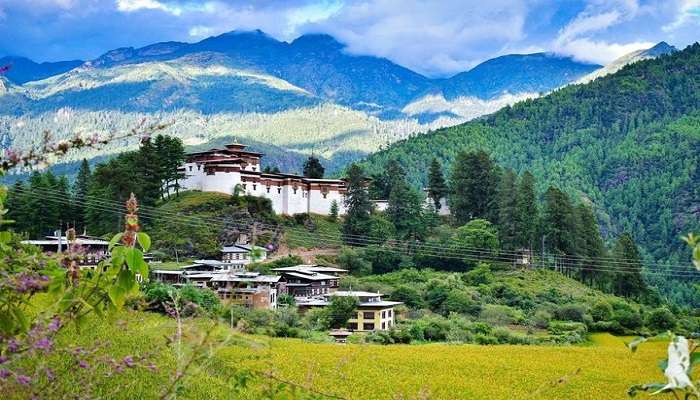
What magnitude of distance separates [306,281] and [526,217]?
711 inches

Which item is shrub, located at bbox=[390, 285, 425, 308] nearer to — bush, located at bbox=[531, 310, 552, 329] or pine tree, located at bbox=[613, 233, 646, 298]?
bush, located at bbox=[531, 310, 552, 329]

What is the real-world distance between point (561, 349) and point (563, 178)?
8492cm

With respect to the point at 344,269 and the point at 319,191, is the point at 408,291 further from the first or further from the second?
the point at 319,191

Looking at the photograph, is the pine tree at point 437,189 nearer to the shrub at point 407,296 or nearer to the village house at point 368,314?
the shrub at point 407,296

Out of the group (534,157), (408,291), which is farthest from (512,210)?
(534,157)

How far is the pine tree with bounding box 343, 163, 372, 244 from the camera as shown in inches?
1708

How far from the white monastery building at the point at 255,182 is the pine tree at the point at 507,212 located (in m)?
9.45

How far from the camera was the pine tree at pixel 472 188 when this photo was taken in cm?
4981

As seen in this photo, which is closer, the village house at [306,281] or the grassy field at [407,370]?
the grassy field at [407,370]

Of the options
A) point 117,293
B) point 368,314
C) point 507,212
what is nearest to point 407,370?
point 117,293

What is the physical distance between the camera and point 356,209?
44.1 m

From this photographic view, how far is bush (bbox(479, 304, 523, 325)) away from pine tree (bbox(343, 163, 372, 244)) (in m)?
13.8

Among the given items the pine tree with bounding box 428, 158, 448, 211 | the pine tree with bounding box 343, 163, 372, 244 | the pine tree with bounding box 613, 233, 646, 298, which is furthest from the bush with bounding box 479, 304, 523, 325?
the pine tree with bounding box 428, 158, 448, 211

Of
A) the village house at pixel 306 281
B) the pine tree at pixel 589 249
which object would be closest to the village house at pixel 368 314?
the village house at pixel 306 281
